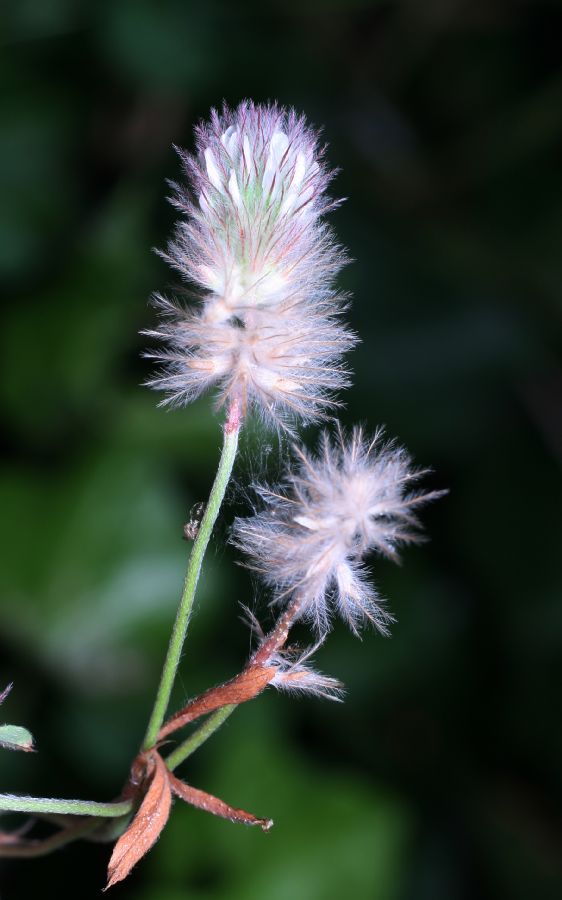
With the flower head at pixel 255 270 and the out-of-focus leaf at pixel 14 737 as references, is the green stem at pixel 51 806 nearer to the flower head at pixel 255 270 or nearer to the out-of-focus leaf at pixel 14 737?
the out-of-focus leaf at pixel 14 737

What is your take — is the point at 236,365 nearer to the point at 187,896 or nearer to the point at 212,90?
the point at 187,896

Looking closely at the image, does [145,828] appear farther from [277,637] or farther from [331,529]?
[331,529]

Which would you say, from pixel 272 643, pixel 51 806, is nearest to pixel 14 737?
pixel 51 806

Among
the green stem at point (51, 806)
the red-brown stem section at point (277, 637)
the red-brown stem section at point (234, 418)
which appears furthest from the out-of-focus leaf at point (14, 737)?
the red-brown stem section at point (234, 418)

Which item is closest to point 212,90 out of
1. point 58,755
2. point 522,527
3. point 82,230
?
point 82,230

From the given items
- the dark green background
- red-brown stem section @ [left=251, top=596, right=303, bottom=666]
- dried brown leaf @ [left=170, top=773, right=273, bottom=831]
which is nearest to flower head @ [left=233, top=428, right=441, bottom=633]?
red-brown stem section @ [left=251, top=596, right=303, bottom=666]

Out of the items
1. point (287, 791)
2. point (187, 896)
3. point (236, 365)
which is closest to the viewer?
point (236, 365)
